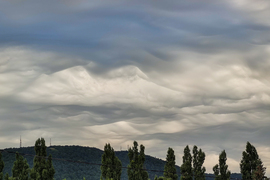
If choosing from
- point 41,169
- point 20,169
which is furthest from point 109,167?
point 20,169

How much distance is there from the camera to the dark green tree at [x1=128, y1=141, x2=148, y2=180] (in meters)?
74.2

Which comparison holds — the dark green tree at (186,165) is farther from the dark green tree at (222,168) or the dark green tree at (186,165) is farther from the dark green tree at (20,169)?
the dark green tree at (20,169)

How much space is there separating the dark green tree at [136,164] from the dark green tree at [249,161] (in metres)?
18.9

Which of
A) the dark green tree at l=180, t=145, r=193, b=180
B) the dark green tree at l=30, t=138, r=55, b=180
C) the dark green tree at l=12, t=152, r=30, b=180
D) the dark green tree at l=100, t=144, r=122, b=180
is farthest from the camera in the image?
the dark green tree at l=180, t=145, r=193, b=180

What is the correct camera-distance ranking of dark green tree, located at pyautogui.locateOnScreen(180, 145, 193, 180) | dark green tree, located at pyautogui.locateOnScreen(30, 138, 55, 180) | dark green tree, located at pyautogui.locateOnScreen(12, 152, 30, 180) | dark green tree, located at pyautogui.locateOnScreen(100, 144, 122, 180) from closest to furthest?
1. dark green tree, located at pyautogui.locateOnScreen(30, 138, 55, 180)
2. dark green tree, located at pyautogui.locateOnScreen(12, 152, 30, 180)
3. dark green tree, located at pyautogui.locateOnScreen(100, 144, 122, 180)
4. dark green tree, located at pyautogui.locateOnScreen(180, 145, 193, 180)

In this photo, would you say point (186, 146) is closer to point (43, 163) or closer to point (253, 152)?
point (253, 152)

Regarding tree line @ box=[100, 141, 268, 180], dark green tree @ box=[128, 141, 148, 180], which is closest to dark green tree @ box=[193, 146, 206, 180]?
tree line @ box=[100, 141, 268, 180]

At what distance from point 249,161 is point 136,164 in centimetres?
2193

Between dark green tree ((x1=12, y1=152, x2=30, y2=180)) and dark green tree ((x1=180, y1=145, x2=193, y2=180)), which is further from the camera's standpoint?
dark green tree ((x1=180, y1=145, x2=193, y2=180))

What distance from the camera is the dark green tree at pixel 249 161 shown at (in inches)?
2886

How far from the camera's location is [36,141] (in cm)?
6806

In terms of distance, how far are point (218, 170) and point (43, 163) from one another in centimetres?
3523

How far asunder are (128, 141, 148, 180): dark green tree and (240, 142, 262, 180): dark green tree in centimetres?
1894

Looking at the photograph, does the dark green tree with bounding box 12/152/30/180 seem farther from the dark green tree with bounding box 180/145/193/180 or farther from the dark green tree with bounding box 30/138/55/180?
the dark green tree with bounding box 180/145/193/180
